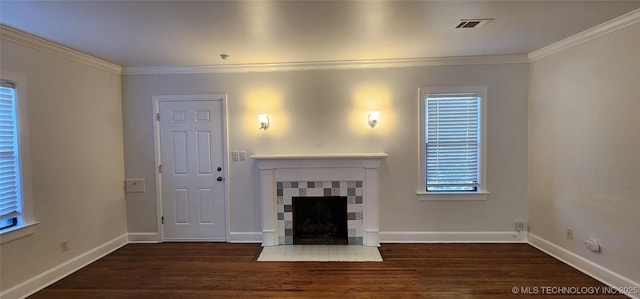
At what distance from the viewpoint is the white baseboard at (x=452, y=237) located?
362 cm

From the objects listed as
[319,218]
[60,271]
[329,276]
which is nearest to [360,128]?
[319,218]

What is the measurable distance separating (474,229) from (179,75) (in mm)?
4427

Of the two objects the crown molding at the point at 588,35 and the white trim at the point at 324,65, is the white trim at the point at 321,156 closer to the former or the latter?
the white trim at the point at 324,65

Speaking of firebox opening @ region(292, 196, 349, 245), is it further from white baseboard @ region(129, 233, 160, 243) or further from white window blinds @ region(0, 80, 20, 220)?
white window blinds @ region(0, 80, 20, 220)

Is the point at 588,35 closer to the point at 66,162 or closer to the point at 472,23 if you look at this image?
the point at 472,23

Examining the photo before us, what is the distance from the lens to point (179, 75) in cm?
372

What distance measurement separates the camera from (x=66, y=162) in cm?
296

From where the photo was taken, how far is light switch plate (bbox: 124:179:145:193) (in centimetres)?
379

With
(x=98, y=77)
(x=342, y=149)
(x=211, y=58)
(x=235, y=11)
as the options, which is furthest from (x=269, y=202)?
(x=98, y=77)

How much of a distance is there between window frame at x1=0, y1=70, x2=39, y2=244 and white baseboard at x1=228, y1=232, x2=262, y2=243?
6.42 feet

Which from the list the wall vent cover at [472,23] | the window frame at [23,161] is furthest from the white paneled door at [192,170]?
the wall vent cover at [472,23]

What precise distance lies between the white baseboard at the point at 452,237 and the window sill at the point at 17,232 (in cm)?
369

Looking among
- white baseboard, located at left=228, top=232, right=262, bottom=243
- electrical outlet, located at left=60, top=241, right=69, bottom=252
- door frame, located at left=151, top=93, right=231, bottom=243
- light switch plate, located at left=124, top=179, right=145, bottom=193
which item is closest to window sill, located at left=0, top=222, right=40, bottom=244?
electrical outlet, located at left=60, top=241, right=69, bottom=252

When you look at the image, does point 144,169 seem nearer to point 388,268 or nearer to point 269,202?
point 269,202
